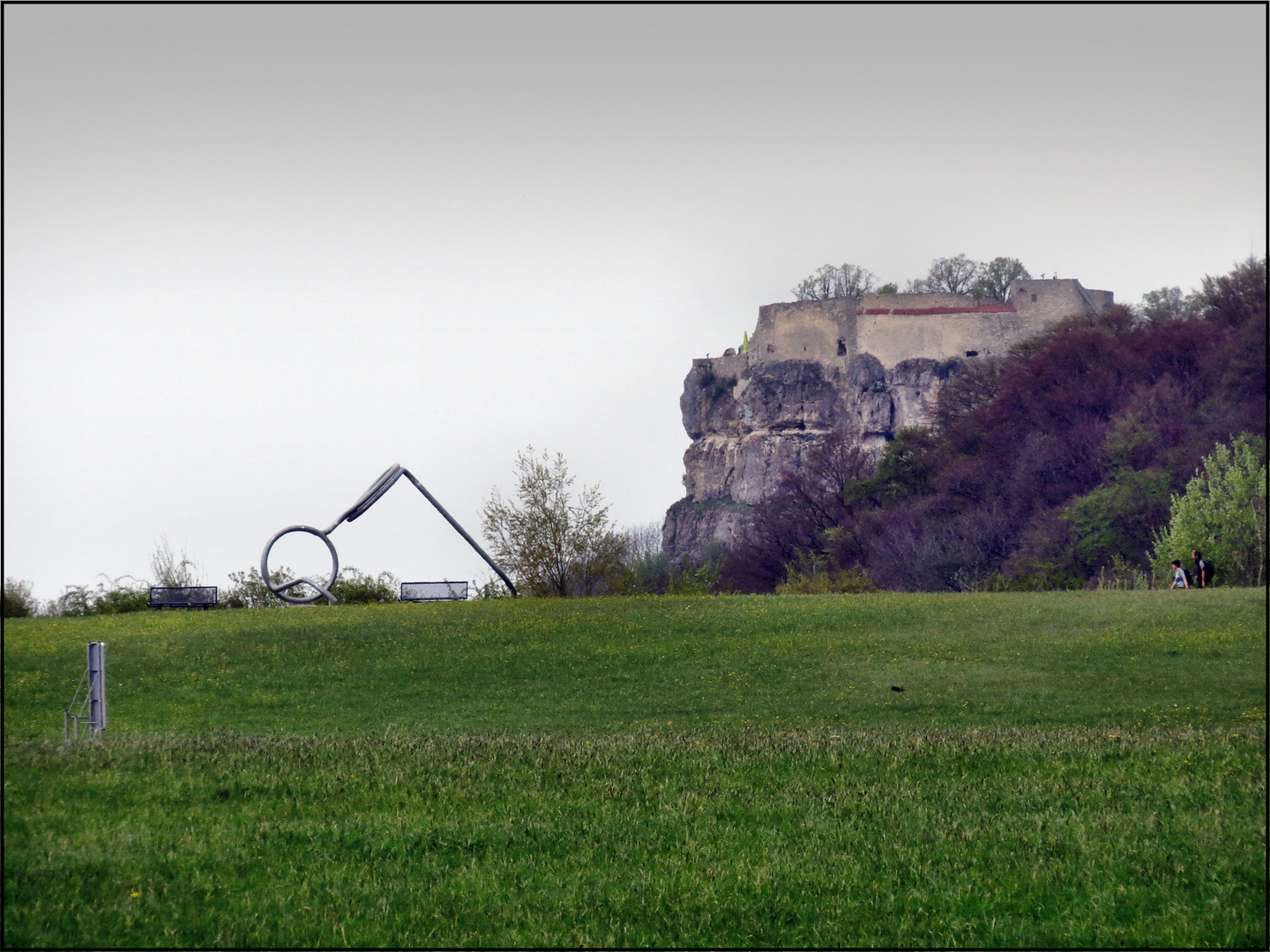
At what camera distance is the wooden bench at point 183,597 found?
3869 centimetres

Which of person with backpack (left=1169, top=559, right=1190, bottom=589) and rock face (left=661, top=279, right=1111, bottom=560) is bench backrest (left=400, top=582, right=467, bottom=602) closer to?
person with backpack (left=1169, top=559, right=1190, bottom=589)

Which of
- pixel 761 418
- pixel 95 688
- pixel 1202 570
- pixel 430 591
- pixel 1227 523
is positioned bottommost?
pixel 95 688

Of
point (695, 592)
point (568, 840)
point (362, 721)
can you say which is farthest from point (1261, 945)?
point (695, 592)

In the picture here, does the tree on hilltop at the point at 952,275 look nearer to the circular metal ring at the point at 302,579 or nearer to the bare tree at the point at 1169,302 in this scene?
the bare tree at the point at 1169,302

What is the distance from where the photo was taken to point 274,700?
21.8 meters

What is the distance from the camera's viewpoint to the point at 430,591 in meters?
39.6

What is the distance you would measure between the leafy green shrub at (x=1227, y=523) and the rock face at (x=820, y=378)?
5955 cm

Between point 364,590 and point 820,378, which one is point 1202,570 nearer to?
point 364,590

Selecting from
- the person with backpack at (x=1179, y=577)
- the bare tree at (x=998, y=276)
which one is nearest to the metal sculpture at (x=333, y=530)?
the person with backpack at (x=1179, y=577)

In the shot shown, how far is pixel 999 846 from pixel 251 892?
4.56 meters

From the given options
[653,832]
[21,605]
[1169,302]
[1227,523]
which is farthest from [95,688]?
[1169,302]

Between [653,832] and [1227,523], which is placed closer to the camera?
[653,832]

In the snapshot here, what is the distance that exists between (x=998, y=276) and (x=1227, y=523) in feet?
265

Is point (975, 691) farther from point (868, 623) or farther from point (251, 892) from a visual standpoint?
point (251, 892)
